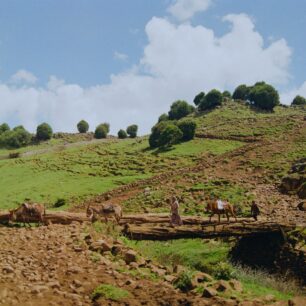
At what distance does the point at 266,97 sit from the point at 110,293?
311 ft

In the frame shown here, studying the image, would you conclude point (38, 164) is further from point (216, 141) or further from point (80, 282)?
point (80, 282)

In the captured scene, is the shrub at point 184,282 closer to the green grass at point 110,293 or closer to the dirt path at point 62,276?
the dirt path at point 62,276

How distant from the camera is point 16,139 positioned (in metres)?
102

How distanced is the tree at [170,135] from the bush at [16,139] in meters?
40.6

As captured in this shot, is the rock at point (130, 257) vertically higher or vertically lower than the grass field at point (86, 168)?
lower

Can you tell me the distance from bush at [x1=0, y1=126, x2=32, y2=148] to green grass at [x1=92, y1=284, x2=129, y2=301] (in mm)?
93676

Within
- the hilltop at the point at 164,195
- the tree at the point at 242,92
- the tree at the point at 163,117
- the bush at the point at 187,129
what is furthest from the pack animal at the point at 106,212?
the tree at the point at 242,92

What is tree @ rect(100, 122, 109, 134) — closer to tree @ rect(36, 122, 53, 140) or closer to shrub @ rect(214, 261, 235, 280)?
tree @ rect(36, 122, 53, 140)

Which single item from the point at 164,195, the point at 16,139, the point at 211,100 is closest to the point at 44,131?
the point at 16,139

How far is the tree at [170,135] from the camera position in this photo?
74438 millimetres

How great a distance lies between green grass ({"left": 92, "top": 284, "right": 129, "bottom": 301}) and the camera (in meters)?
12.0

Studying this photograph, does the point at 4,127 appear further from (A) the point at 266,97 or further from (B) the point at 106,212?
(B) the point at 106,212

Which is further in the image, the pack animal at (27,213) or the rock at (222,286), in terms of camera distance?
the pack animal at (27,213)

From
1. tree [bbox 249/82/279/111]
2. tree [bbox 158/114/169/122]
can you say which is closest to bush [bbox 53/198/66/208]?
tree [bbox 158/114/169/122]
